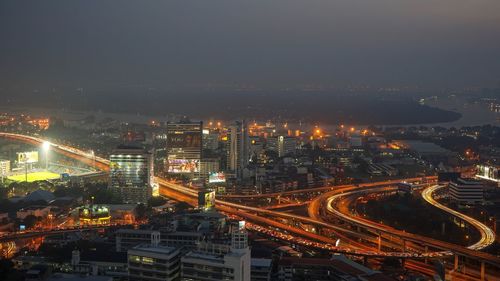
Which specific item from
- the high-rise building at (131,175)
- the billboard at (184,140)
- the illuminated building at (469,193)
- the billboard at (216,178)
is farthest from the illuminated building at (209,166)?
the illuminated building at (469,193)

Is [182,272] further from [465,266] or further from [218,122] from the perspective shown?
[218,122]

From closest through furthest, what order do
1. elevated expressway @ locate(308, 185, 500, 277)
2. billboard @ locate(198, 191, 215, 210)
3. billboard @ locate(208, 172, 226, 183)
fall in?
elevated expressway @ locate(308, 185, 500, 277) < billboard @ locate(198, 191, 215, 210) < billboard @ locate(208, 172, 226, 183)

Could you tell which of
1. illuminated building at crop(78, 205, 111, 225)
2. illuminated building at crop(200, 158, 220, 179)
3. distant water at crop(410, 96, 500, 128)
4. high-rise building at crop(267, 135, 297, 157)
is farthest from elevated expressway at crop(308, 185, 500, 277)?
distant water at crop(410, 96, 500, 128)

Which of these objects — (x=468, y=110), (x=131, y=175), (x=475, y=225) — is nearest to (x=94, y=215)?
(x=131, y=175)

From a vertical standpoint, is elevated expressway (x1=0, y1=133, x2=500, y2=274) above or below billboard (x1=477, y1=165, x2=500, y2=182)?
below

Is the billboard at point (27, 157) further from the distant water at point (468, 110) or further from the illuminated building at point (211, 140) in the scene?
the distant water at point (468, 110)

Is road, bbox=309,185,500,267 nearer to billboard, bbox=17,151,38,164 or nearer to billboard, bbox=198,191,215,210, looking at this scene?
billboard, bbox=198,191,215,210
